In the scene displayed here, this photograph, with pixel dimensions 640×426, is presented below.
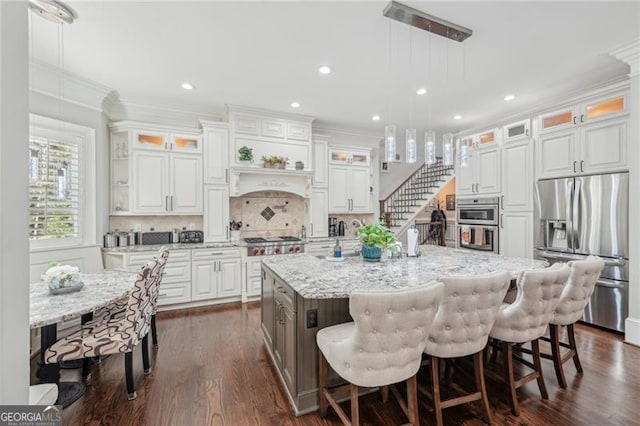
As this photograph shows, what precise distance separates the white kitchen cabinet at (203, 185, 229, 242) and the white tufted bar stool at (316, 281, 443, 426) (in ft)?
11.2

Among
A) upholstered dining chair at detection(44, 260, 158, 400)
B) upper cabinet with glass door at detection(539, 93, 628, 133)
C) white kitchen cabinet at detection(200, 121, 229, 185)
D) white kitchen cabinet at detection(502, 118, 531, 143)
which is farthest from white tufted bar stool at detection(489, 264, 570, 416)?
white kitchen cabinet at detection(200, 121, 229, 185)

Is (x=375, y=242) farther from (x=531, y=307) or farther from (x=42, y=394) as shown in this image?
(x=42, y=394)

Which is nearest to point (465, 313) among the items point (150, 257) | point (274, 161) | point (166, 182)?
point (274, 161)

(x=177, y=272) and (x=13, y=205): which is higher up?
(x=13, y=205)

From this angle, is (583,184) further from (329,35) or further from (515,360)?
(329,35)

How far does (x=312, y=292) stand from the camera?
173 cm

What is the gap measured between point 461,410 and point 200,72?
4.14m

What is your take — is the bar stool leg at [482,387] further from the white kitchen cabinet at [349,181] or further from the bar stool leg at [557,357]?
the white kitchen cabinet at [349,181]

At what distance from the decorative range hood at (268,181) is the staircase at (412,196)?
301cm

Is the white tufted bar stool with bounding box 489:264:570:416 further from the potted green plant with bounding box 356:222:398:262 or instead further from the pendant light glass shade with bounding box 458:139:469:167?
the pendant light glass shade with bounding box 458:139:469:167

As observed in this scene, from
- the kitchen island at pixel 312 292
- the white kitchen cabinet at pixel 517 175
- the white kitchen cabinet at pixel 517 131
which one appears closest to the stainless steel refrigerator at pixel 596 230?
the white kitchen cabinet at pixel 517 175

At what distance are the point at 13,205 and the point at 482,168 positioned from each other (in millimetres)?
5338

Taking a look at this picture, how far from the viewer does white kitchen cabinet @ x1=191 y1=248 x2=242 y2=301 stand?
4195mm

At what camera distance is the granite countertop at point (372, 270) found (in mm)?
1877
